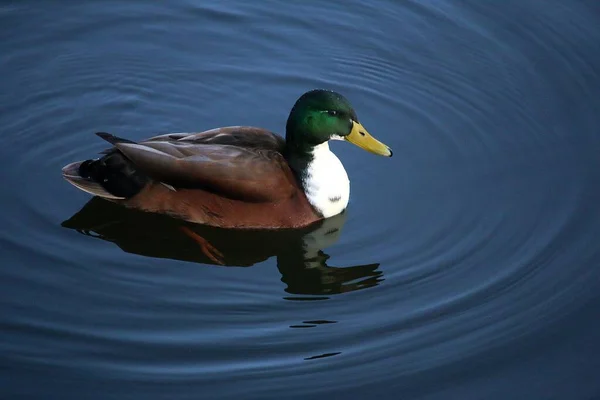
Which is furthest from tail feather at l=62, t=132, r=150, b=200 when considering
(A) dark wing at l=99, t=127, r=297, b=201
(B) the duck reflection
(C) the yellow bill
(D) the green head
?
(C) the yellow bill

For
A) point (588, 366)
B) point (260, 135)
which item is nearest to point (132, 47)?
point (260, 135)

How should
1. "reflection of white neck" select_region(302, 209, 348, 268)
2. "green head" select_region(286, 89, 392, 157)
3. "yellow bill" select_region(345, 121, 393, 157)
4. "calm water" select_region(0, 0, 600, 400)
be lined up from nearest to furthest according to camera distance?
"calm water" select_region(0, 0, 600, 400) → "reflection of white neck" select_region(302, 209, 348, 268) → "green head" select_region(286, 89, 392, 157) → "yellow bill" select_region(345, 121, 393, 157)

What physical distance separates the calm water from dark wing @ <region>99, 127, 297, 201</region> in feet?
1.23

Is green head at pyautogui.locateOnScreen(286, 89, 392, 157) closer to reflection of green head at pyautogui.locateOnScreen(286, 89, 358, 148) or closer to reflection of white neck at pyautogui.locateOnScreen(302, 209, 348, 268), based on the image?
reflection of green head at pyautogui.locateOnScreen(286, 89, 358, 148)

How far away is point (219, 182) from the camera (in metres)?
8.91

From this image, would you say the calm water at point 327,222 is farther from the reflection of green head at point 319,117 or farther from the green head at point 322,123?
the reflection of green head at point 319,117

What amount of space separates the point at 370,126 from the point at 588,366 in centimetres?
336

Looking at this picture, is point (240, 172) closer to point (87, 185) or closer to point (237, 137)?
point (237, 137)

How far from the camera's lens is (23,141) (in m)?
9.84

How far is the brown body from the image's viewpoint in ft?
29.3

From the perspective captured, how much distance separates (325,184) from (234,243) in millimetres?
868

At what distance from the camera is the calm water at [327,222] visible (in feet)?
24.7

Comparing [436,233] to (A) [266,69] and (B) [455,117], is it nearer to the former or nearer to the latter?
(B) [455,117]

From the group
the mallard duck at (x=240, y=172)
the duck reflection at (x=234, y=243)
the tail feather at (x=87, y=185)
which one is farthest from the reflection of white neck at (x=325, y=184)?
the tail feather at (x=87, y=185)
